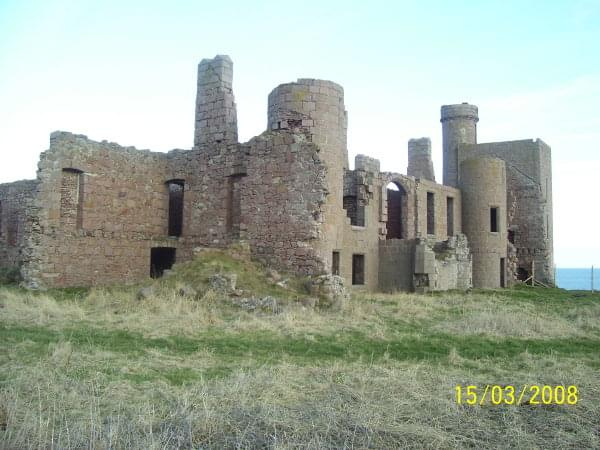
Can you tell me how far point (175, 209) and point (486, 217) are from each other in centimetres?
1378

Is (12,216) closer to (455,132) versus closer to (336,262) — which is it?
(336,262)

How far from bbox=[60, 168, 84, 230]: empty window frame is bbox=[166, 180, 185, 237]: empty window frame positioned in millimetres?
4394

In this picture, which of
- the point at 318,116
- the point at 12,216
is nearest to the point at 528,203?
the point at 318,116

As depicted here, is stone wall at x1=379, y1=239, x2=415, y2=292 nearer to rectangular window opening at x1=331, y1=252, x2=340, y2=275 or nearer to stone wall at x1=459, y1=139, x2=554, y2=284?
rectangular window opening at x1=331, y1=252, x2=340, y2=275

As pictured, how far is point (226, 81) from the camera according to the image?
712 inches

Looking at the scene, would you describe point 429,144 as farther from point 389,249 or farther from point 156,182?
point 156,182

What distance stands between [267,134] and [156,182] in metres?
4.68

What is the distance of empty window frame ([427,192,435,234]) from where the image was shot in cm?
2503

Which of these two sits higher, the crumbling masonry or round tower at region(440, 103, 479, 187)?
round tower at region(440, 103, 479, 187)

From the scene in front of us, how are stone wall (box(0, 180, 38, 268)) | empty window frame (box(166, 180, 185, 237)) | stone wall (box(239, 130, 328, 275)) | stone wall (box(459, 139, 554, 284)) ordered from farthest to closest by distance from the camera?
1. stone wall (box(459, 139, 554, 284))
2. stone wall (box(0, 180, 38, 268))
3. empty window frame (box(166, 180, 185, 237))
4. stone wall (box(239, 130, 328, 275))

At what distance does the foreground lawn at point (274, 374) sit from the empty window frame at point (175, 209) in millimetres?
7629

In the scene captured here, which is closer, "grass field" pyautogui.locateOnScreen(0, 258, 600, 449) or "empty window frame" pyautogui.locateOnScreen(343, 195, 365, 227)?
"grass field" pyautogui.locateOnScreen(0, 258, 600, 449)
